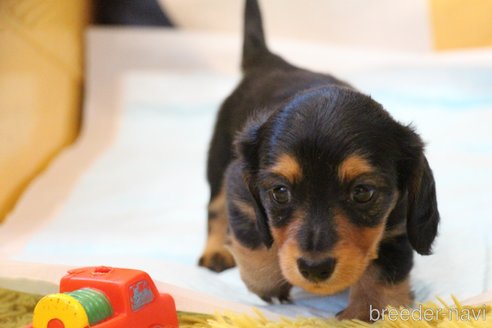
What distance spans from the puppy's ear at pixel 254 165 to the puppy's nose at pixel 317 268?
25cm

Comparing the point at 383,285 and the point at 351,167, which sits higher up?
the point at 351,167

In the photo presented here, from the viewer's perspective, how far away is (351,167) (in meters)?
1.47

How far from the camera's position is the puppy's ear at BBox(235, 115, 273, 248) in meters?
1.67

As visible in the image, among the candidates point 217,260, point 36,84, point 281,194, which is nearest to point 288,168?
point 281,194

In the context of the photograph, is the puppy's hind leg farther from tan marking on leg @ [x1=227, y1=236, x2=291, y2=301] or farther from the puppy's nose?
the puppy's nose

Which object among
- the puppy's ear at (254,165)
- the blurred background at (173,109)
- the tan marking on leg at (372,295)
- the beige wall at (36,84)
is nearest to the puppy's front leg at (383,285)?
the tan marking on leg at (372,295)

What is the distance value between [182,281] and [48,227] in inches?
41.1

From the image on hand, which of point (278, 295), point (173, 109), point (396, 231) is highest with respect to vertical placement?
point (396, 231)

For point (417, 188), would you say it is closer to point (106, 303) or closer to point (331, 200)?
point (331, 200)

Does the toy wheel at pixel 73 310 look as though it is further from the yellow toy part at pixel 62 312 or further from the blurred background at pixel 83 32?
the blurred background at pixel 83 32

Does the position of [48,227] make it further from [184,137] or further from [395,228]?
[395,228]

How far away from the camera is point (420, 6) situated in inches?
91.6

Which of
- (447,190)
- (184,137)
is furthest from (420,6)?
(184,137)

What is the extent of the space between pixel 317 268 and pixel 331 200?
0.49ft
